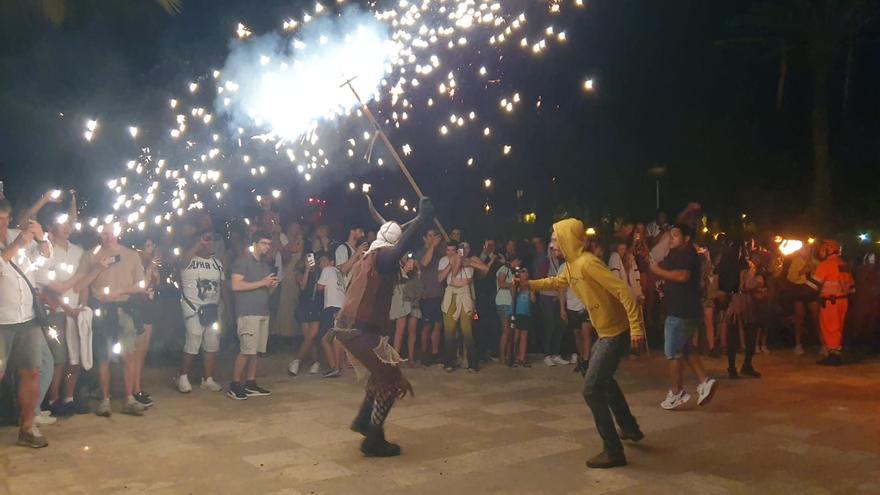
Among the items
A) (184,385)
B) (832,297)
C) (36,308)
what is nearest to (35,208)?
(36,308)

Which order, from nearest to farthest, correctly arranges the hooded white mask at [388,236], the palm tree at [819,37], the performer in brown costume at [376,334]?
1. the performer in brown costume at [376,334]
2. the hooded white mask at [388,236]
3. the palm tree at [819,37]

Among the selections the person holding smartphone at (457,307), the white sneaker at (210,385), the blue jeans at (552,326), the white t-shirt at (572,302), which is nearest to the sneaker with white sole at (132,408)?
the white sneaker at (210,385)

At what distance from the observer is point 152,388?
10.3 metres

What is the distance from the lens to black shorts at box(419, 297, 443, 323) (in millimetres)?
12398

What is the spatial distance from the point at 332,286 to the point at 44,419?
13.5ft

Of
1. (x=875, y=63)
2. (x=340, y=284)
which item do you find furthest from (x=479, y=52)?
(x=875, y=63)

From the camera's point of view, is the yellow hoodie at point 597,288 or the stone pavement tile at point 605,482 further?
the yellow hoodie at point 597,288

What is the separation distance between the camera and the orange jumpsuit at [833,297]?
12.6 meters

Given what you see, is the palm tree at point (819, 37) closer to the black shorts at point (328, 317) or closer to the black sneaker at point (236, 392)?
the black shorts at point (328, 317)

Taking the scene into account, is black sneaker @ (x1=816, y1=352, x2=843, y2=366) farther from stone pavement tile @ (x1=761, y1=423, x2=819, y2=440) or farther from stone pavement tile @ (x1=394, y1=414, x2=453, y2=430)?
stone pavement tile @ (x1=394, y1=414, x2=453, y2=430)

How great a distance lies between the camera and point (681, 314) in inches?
353

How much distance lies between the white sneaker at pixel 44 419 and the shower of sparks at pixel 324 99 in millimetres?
2406

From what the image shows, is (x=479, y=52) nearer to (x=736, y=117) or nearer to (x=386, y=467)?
(x=386, y=467)

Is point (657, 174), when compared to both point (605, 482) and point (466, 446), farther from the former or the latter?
point (605, 482)
